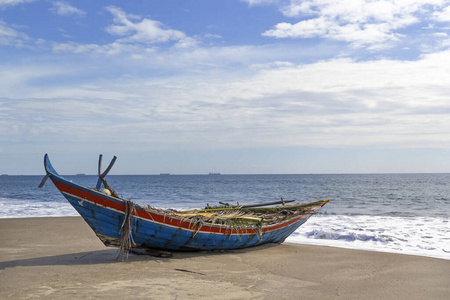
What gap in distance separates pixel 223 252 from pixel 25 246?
5103mm

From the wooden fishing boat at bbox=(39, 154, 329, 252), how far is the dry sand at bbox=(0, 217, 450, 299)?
12.7 inches

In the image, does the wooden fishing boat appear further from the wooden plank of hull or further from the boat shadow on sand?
the boat shadow on sand

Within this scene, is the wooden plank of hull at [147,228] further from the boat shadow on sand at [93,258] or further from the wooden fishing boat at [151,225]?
the boat shadow on sand at [93,258]

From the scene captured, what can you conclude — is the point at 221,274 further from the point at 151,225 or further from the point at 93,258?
the point at 93,258

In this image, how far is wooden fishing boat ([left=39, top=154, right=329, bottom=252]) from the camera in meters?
7.74

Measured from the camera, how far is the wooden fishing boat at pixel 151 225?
774cm

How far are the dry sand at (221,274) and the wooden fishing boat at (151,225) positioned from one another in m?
0.32

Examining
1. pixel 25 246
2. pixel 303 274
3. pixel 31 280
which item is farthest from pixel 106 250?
pixel 303 274

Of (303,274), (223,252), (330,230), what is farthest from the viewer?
(330,230)

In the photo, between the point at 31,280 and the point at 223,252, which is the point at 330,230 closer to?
the point at 223,252

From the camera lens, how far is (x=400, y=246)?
36.3 feet

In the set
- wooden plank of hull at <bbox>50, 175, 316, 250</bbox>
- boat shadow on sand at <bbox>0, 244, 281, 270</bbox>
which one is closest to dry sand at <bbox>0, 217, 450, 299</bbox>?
boat shadow on sand at <bbox>0, 244, 281, 270</bbox>

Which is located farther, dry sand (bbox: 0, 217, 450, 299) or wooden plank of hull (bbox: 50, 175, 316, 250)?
wooden plank of hull (bbox: 50, 175, 316, 250)

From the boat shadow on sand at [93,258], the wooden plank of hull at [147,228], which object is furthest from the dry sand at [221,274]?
the wooden plank of hull at [147,228]
